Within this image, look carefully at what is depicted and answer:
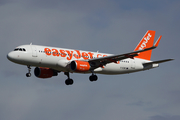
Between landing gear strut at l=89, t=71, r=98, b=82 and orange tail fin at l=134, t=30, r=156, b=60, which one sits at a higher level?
orange tail fin at l=134, t=30, r=156, b=60

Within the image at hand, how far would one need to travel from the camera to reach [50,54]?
167 feet

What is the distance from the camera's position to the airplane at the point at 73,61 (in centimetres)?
4956

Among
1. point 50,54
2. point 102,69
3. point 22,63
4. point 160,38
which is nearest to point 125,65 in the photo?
point 102,69

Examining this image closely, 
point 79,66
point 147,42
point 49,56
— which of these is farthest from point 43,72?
point 147,42

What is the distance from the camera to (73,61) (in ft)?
169

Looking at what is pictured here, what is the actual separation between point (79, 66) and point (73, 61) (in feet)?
4.11

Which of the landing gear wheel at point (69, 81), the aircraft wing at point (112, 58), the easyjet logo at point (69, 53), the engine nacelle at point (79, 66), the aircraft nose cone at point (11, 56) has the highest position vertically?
the easyjet logo at point (69, 53)

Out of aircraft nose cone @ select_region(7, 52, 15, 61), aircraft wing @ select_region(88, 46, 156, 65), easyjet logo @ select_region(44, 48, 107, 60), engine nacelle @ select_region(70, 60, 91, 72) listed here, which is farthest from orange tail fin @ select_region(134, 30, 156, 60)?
aircraft nose cone @ select_region(7, 52, 15, 61)

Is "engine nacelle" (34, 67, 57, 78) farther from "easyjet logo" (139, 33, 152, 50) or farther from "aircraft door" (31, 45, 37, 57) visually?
"easyjet logo" (139, 33, 152, 50)

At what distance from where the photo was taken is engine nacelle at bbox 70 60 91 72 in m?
51.1

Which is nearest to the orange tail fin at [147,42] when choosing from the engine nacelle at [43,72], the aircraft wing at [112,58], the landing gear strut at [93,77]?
the aircraft wing at [112,58]

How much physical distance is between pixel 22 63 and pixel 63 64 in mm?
5892

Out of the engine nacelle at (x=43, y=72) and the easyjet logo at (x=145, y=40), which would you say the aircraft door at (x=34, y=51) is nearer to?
the engine nacelle at (x=43, y=72)

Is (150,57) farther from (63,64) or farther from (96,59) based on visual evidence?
(63,64)
